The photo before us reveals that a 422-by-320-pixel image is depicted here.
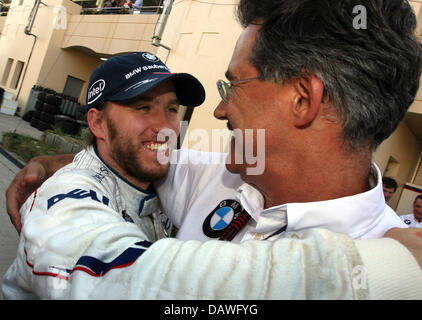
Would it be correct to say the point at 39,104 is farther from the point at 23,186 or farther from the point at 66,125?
the point at 23,186

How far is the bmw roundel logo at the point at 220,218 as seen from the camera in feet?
4.97

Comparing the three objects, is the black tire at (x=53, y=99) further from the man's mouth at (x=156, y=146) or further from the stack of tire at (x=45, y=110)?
the man's mouth at (x=156, y=146)

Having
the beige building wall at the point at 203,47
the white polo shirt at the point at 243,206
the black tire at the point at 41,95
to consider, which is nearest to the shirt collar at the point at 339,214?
the white polo shirt at the point at 243,206

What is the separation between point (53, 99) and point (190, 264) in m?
15.9

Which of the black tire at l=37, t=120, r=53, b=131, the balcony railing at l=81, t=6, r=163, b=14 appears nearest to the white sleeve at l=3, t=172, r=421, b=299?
the balcony railing at l=81, t=6, r=163, b=14

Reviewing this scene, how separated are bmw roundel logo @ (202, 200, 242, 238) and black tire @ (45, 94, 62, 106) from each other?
15124 millimetres

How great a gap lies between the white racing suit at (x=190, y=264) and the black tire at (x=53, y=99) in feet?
50.5

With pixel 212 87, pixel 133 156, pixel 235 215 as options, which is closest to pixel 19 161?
pixel 212 87

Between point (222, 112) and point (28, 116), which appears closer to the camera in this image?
point (222, 112)

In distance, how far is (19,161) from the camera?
7.25m

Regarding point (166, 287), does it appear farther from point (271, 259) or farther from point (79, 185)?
point (79, 185)

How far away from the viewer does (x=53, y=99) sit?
14875 millimetres

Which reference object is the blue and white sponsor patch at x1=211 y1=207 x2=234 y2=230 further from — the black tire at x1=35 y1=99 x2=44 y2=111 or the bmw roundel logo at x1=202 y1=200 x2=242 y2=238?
the black tire at x1=35 y1=99 x2=44 y2=111

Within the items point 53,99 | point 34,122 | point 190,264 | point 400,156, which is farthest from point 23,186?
point 34,122
